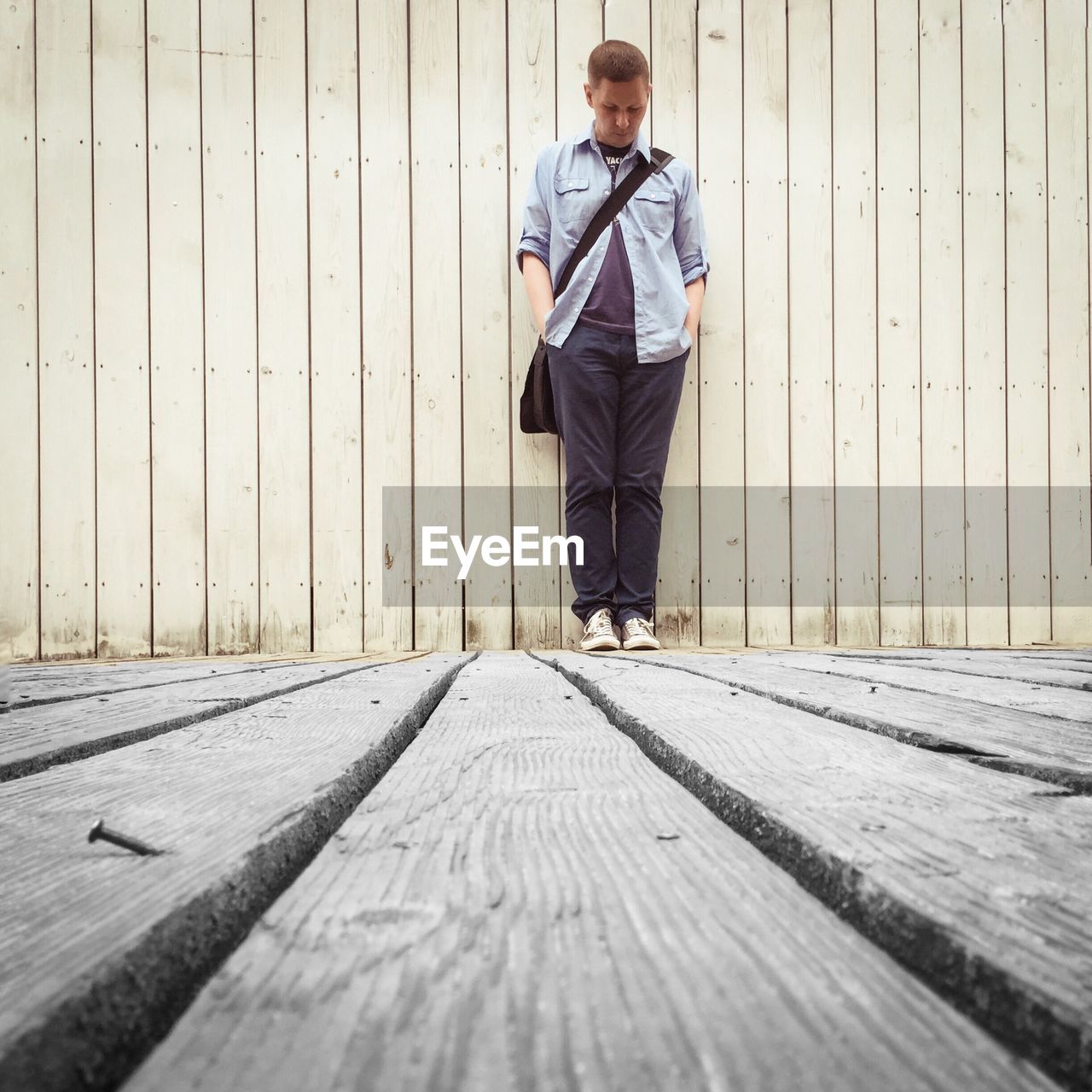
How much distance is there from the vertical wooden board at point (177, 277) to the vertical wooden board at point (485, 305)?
81cm

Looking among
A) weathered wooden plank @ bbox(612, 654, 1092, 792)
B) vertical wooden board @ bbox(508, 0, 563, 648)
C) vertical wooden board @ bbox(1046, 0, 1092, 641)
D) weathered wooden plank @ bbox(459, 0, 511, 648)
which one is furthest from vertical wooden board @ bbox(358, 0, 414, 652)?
vertical wooden board @ bbox(1046, 0, 1092, 641)

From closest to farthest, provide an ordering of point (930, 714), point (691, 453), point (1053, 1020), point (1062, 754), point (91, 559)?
point (1053, 1020), point (1062, 754), point (930, 714), point (91, 559), point (691, 453)

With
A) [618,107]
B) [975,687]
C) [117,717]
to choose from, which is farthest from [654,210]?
[117,717]

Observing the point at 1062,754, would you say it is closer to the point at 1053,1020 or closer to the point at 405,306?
the point at 1053,1020

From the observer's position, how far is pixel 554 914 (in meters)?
0.26

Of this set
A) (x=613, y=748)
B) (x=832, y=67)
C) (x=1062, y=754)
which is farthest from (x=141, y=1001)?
(x=832, y=67)

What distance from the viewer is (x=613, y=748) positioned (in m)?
0.54

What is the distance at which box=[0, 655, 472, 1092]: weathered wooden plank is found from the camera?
0.62 feet

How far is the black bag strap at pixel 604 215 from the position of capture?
212 cm

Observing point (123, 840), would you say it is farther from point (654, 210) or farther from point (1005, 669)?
point (654, 210)

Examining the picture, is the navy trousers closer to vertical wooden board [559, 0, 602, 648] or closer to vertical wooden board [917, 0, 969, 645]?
vertical wooden board [559, 0, 602, 648]

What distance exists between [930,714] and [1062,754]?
175 millimetres

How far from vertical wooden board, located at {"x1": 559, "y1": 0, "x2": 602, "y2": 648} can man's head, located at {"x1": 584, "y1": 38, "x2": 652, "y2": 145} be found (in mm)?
363

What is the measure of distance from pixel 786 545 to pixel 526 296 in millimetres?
1158
